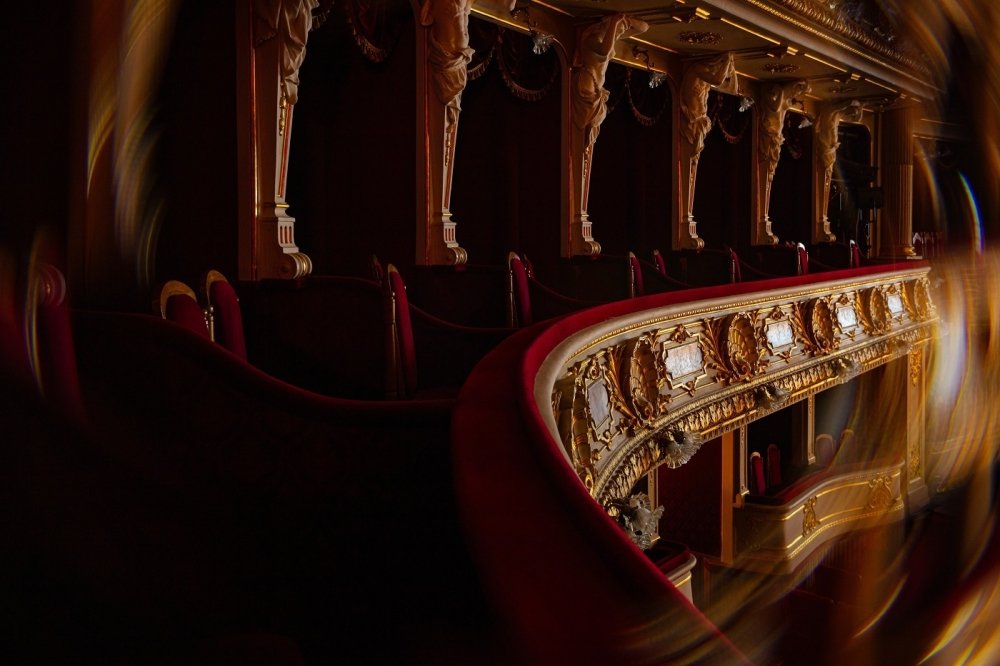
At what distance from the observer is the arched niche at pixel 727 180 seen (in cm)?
1018

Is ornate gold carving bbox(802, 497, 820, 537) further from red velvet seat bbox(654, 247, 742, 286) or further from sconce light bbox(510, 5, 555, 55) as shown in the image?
sconce light bbox(510, 5, 555, 55)

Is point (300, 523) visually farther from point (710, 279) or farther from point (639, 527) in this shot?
point (710, 279)

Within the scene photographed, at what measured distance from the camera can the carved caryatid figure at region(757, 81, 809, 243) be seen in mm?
10555

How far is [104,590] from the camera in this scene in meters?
1.42

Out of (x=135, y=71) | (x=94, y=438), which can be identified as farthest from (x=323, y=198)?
(x=94, y=438)

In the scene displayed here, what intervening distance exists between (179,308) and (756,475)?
8432 millimetres

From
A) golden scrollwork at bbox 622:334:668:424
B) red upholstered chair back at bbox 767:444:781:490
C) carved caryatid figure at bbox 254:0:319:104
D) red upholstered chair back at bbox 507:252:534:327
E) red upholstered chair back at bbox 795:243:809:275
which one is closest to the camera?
golden scrollwork at bbox 622:334:668:424

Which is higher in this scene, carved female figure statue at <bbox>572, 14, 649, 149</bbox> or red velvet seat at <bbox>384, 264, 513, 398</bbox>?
carved female figure statue at <bbox>572, 14, 649, 149</bbox>

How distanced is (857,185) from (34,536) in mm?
13266

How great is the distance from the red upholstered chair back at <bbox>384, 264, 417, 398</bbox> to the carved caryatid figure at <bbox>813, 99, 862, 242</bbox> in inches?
406

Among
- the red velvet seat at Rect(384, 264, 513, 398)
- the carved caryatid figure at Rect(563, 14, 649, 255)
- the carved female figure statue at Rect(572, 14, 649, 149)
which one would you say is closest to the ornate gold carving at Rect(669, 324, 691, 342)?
the red velvet seat at Rect(384, 264, 513, 398)

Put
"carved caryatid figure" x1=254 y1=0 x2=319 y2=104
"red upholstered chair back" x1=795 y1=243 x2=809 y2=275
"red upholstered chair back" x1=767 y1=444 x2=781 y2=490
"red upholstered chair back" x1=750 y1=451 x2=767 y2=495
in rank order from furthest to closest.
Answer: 1. "red upholstered chair back" x1=767 y1=444 x2=781 y2=490
2. "red upholstered chair back" x1=750 y1=451 x2=767 y2=495
3. "red upholstered chair back" x1=795 y1=243 x2=809 y2=275
4. "carved caryatid figure" x1=254 y1=0 x2=319 y2=104

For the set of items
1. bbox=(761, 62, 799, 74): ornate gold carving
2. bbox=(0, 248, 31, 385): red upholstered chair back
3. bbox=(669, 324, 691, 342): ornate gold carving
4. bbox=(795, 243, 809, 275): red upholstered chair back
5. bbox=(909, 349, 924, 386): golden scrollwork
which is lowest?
bbox=(909, 349, 924, 386): golden scrollwork

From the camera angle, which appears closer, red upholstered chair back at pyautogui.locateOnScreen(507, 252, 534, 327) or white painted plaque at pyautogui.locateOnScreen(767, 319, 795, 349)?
red upholstered chair back at pyautogui.locateOnScreen(507, 252, 534, 327)
